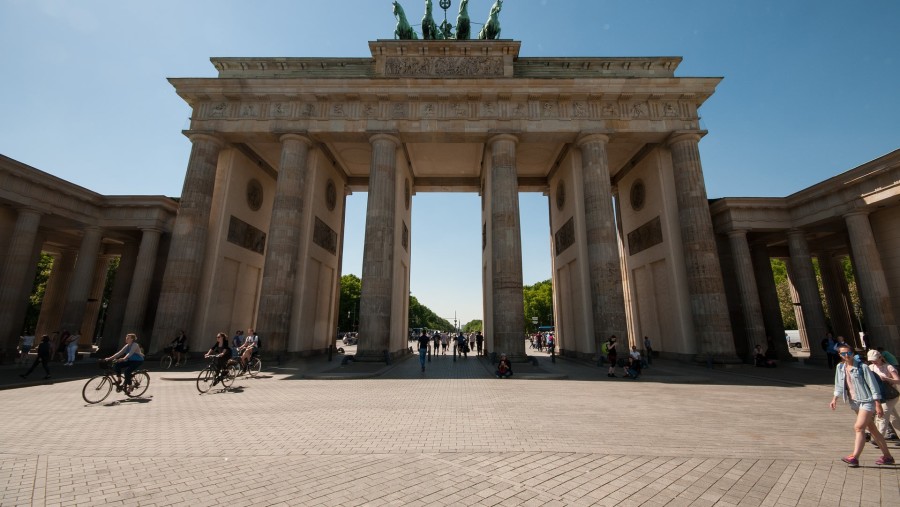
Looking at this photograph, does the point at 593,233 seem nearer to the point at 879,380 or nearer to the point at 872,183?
the point at 872,183

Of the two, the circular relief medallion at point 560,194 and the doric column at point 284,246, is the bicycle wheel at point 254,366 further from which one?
the circular relief medallion at point 560,194

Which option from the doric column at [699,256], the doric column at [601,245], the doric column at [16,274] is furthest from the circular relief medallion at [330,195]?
the doric column at [699,256]

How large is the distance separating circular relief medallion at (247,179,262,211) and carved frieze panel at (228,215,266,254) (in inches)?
60.7

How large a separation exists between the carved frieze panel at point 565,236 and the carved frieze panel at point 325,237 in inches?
660

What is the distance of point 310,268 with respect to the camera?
22906mm

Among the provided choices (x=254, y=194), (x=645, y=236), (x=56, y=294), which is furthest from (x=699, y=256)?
(x=56, y=294)

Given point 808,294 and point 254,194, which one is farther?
point 254,194

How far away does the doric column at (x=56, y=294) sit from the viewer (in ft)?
88.0

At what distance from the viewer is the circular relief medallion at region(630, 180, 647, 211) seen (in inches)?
965

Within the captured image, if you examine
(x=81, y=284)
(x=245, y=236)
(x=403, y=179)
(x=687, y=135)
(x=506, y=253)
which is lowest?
(x=81, y=284)

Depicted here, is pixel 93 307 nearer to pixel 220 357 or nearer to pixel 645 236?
pixel 220 357

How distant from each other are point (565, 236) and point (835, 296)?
20615 millimetres

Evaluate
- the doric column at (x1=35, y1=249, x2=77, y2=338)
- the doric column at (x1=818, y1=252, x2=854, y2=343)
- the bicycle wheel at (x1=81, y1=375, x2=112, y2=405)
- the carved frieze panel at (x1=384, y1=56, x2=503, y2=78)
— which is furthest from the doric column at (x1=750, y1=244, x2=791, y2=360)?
the doric column at (x1=35, y1=249, x2=77, y2=338)

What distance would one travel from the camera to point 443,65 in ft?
75.9
